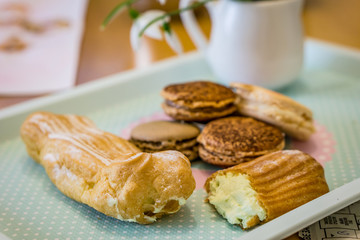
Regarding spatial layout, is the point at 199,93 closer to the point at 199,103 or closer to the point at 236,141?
the point at 199,103

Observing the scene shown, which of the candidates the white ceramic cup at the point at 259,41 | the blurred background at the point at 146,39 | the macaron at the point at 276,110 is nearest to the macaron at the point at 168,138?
the macaron at the point at 276,110

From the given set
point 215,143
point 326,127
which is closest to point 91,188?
point 215,143

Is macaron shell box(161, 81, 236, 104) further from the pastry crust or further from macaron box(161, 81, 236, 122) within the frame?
the pastry crust

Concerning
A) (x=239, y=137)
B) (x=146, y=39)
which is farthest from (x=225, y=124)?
(x=146, y=39)

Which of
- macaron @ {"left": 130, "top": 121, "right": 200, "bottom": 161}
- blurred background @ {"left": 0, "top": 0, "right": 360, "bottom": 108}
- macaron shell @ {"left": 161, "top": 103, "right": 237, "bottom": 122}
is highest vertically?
macaron shell @ {"left": 161, "top": 103, "right": 237, "bottom": 122}

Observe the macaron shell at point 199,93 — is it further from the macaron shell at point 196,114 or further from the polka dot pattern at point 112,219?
the polka dot pattern at point 112,219

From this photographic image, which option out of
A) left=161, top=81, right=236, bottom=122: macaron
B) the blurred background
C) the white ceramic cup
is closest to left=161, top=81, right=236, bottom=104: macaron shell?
left=161, top=81, right=236, bottom=122: macaron
